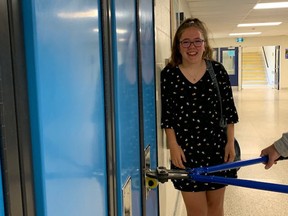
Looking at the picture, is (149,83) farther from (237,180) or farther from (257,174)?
(257,174)

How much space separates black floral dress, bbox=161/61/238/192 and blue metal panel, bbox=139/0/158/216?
0.24 meters

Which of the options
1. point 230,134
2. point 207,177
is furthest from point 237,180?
point 230,134

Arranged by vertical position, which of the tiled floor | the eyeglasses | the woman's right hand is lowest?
the tiled floor

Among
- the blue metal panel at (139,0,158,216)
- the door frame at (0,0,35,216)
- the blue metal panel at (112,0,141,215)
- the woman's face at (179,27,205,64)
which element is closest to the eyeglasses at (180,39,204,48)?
A: the woman's face at (179,27,205,64)

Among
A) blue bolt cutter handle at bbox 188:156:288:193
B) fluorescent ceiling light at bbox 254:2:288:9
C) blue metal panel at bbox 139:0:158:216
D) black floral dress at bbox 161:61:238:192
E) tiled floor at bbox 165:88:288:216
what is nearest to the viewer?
blue bolt cutter handle at bbox 188:156:288:193

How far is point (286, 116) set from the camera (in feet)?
28.0

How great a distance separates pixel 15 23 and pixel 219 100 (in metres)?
1.56

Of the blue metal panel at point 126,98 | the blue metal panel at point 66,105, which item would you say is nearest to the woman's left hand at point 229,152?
the blue metal panel at point 126,98

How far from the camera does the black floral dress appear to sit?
6.31 feet

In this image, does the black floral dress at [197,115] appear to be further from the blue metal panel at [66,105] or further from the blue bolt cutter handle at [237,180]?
the blue metal panel at [66,105]

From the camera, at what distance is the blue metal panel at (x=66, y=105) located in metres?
0.58

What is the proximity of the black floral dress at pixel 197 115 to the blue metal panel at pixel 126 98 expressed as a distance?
0.64m

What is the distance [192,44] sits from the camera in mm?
1924

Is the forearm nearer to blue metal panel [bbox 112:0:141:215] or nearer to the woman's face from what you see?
the woman's face
